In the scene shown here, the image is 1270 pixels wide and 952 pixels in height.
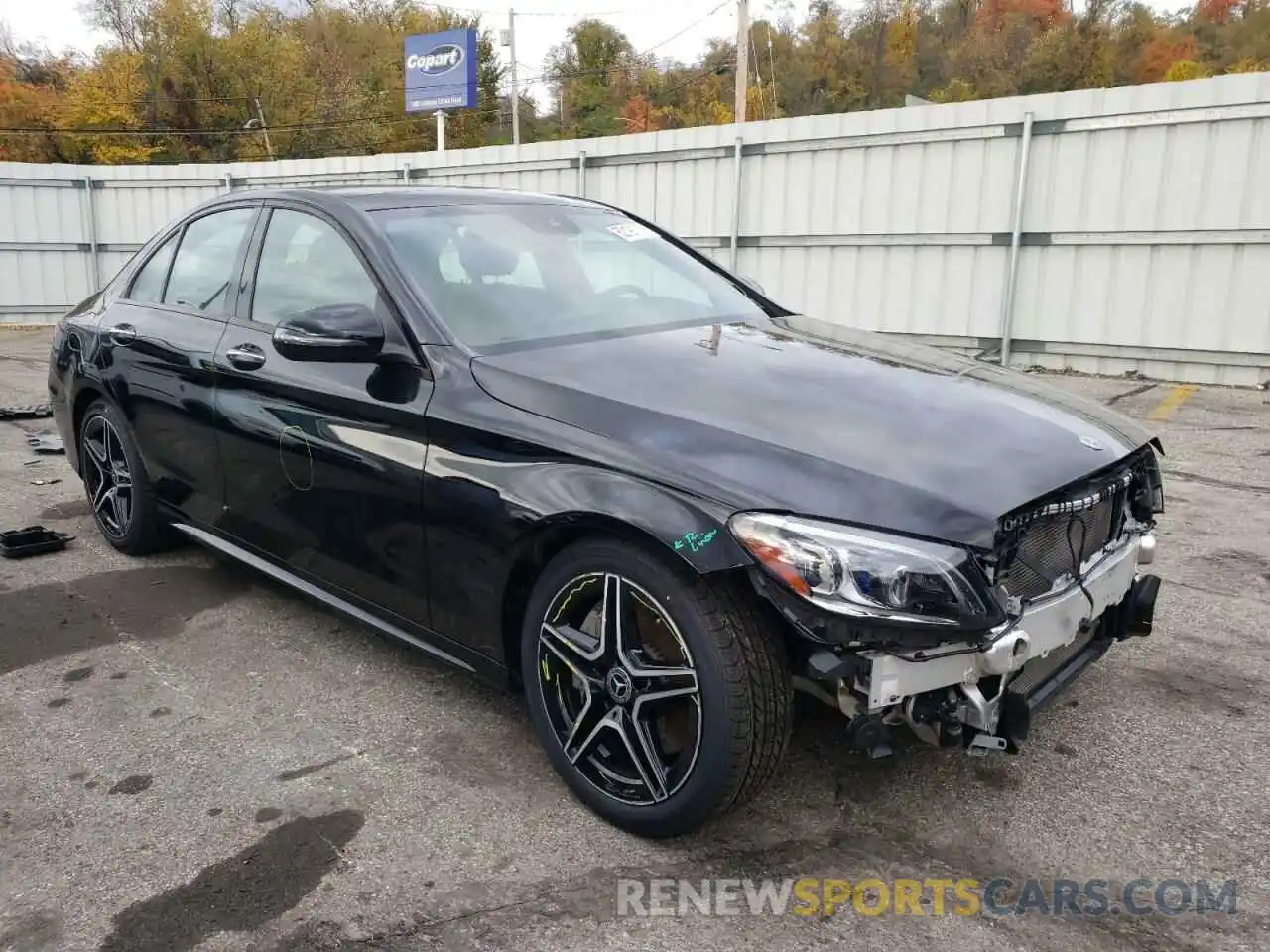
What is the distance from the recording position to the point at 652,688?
2312mm

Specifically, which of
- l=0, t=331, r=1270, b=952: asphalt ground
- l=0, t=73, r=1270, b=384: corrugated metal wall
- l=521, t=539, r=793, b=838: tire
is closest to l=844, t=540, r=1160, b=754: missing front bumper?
l=521, t=539, r=793, b=838: tire

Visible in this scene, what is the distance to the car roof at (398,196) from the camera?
3.33m

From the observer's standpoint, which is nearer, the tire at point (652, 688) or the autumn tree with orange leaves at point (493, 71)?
the tire at point (652, 688)

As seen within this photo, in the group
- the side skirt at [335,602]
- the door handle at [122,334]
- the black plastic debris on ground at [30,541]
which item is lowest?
the black plastic debris on ground at [30,541]

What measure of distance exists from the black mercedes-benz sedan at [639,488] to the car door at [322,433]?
0.01 m

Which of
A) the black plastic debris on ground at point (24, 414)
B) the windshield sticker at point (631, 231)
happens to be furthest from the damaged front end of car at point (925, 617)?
the black plastic debris on ground at point (24, 414)

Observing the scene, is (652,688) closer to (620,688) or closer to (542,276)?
(620,688)

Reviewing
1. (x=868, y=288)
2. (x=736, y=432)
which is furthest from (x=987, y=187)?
(x=736, y=432)

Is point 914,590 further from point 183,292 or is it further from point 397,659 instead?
→ point 183,292

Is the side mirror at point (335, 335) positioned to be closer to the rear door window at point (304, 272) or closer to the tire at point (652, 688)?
the rear door window at point (304, 272)

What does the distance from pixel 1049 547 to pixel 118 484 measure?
3.89 meters

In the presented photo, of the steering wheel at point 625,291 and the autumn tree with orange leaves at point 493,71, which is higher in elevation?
the autumn tree with orange leaves at point 493,71

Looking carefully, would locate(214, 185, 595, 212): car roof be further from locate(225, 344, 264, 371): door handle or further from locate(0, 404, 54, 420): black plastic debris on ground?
locate(0, 404, 54, 420): black plastic debris on ground

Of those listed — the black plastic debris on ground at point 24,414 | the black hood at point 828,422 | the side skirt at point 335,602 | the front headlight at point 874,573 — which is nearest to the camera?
the front headlight at point 874,573
